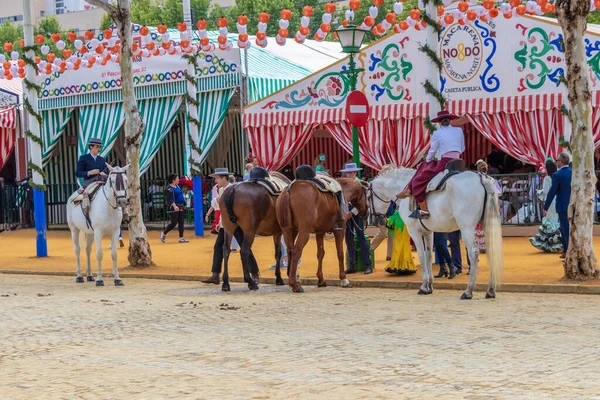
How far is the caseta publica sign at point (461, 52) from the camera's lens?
2330cm

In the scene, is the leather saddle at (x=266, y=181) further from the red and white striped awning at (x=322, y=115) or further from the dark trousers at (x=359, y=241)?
the red and white striped awning at (x=322, y=115)

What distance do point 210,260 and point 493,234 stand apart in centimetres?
874

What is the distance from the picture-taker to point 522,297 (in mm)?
13695

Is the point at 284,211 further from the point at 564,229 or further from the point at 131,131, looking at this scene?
the point at 131,131

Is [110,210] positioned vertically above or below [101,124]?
below

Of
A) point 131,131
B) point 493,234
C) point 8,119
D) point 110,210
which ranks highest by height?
point 8,119

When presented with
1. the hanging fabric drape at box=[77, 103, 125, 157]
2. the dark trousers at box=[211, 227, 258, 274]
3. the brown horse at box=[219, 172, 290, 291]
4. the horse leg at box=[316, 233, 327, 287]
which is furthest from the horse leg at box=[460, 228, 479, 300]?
the hanging fabric drape at box=[77, 103, 125, 157]

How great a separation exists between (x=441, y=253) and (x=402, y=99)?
9.27 m

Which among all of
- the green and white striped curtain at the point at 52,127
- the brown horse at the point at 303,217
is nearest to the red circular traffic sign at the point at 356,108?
the brown horse at the point at 303,217

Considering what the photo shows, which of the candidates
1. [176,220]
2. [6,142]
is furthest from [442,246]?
[6,142]

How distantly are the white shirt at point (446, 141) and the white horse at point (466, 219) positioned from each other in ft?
1.76

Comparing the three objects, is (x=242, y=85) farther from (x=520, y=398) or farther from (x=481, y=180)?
(x=520, y=398)

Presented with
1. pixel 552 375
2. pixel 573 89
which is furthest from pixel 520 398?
pixel 573 89

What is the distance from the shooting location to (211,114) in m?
28.5
